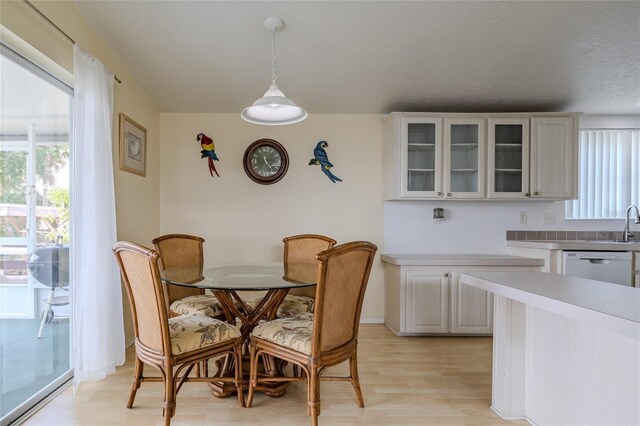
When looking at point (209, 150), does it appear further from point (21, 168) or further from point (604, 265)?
point (604, 265)

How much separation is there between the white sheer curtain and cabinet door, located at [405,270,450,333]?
7.66 ft

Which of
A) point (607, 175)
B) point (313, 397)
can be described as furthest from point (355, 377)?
point (607, 175)

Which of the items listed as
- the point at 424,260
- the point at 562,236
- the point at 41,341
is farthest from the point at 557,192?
the point at 41,341

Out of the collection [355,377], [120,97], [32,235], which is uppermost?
[120,97]

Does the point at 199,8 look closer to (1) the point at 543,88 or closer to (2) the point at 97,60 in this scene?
(2) the point at 97,60

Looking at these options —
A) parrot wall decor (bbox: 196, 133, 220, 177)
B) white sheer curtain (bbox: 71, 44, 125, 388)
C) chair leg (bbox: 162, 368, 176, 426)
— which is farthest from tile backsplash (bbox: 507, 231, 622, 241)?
white sheer curtain (bbox: 71, 44, 125, 388)

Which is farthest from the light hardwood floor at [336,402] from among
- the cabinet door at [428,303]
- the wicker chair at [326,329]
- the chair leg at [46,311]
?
the cabinet door at [428,303]

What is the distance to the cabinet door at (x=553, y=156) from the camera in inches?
119

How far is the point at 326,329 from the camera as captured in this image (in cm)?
155

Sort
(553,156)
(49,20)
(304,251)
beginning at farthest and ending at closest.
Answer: (553,156) → (304,251) → (49,20)

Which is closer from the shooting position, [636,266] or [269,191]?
[636,266]

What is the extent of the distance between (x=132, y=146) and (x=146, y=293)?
1657mm

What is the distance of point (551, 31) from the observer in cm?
220

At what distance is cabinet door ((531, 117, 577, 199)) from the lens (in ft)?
9.89
